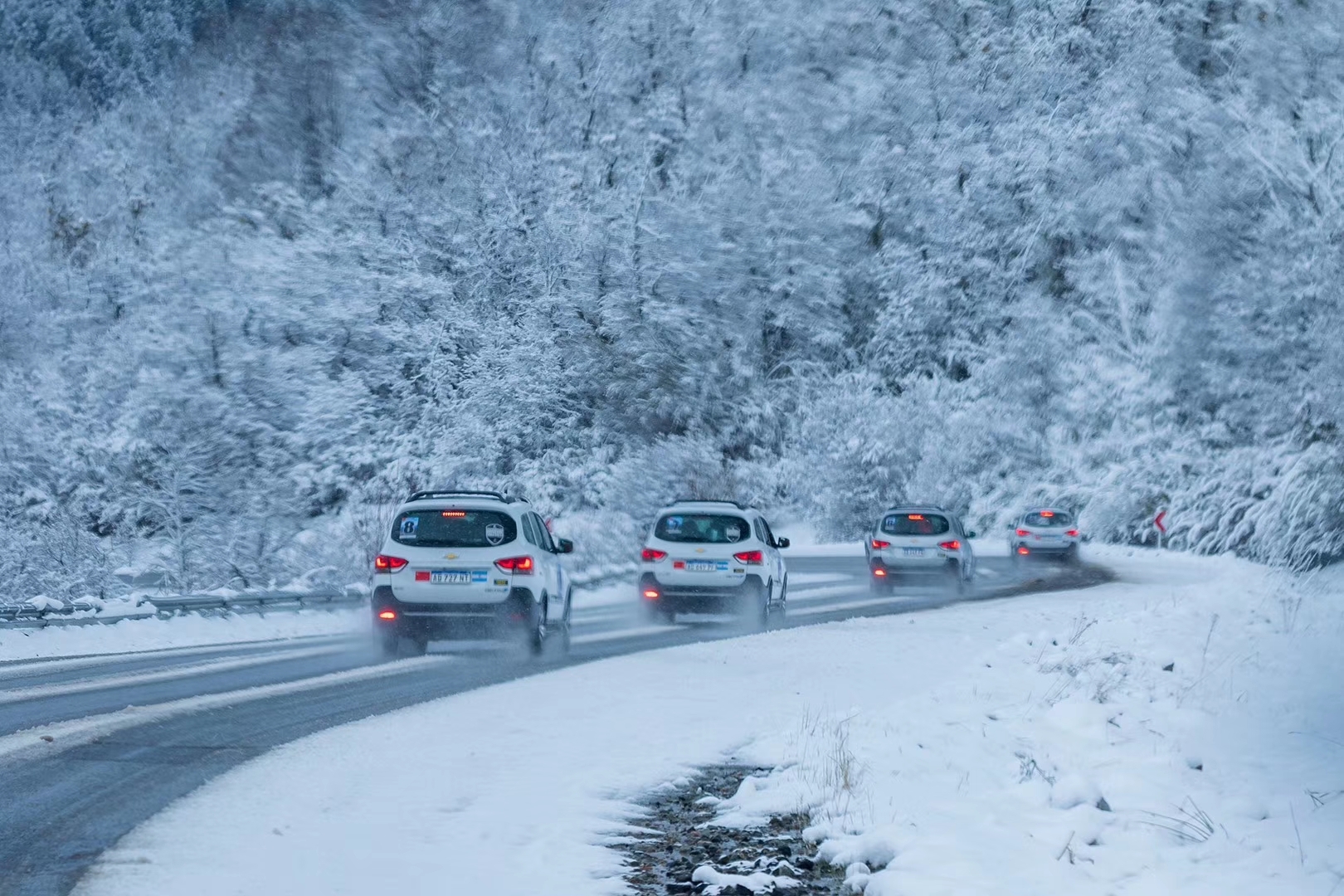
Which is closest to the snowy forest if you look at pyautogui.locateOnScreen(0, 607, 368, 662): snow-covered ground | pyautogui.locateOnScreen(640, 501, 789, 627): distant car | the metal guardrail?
the metal guardrail

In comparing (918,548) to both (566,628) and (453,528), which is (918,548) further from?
(453,528)

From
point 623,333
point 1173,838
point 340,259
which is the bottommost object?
point 1173,838

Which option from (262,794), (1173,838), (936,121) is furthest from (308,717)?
(936,121)

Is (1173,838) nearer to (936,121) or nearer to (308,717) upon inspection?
(308,717)

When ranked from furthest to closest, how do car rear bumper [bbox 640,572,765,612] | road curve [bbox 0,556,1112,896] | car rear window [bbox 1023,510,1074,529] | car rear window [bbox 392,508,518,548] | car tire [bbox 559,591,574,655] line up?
car rear window [bbox 1023,510,1074,529] < car rear bumper [bbox 640,572,765,612] < car tire [bbox 559,591,574,655] < car rear window [bbox 392,508,518,548] < road curve [bbox 0,556,1112,896]

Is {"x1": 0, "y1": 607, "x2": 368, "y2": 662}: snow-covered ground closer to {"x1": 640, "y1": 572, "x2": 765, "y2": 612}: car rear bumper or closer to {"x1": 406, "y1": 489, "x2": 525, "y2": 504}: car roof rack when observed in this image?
{"x1": 640, "y1": 572, "x2": 765, "y2": 612}: car rear bumper

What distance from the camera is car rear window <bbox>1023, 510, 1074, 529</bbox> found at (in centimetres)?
4394

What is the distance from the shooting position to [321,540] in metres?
37.6

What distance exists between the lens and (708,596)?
21.7m

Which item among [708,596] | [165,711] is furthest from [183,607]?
[165,711]

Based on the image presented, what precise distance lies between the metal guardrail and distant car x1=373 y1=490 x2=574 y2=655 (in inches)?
236

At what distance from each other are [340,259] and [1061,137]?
38204mm

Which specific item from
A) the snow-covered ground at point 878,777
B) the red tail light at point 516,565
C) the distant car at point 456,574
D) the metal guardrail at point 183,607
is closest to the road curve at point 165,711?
the snow-covered ground at point 878,777

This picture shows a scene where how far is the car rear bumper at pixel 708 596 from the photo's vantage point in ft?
71.1
